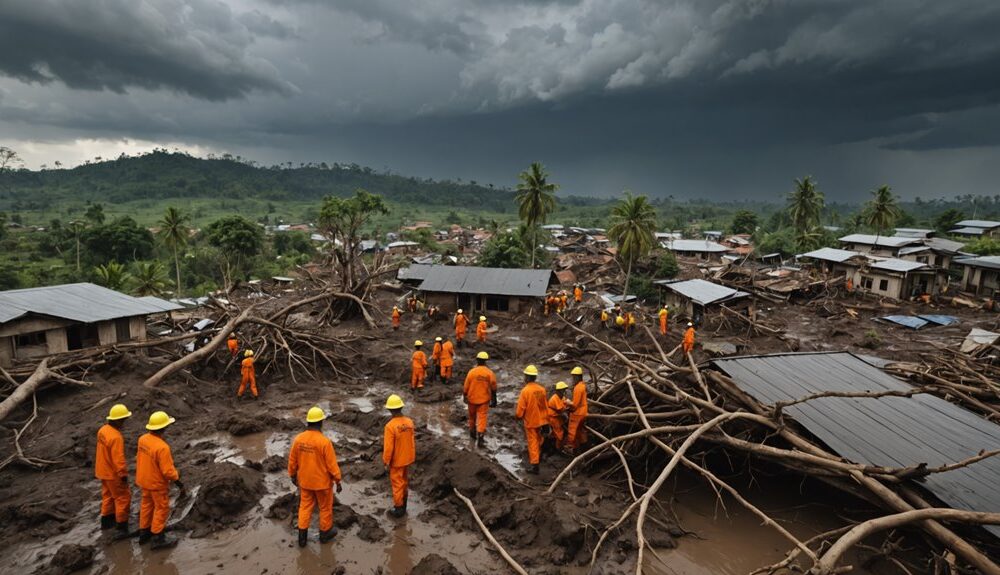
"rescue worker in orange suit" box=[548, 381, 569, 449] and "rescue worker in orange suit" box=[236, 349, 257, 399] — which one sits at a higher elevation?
"rescue worker in orange suit" box=[548, 381, 569, 449]

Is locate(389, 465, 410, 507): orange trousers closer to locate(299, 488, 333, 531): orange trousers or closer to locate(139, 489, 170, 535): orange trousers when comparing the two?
locate(299, 488, 333, 531): orange trousers

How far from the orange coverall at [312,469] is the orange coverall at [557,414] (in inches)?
142

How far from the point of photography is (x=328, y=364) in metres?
14.8

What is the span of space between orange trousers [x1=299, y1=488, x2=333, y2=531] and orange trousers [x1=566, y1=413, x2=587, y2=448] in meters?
3.98

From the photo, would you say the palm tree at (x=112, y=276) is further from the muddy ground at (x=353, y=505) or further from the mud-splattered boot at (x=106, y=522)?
the mud-splattered boot at (x=106, y=522)

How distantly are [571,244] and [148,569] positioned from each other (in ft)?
178

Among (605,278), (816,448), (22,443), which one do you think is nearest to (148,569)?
(22,443)

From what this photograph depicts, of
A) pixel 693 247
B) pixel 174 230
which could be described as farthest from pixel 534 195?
pixel 174 230

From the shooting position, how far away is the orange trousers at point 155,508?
587cm

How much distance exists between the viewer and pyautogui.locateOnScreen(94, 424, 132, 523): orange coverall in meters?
5.79

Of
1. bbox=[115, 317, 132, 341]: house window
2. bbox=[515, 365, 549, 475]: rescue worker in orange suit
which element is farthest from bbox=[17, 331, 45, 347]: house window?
bbox=[515, 365, 549, 475]: rescue worker in orange suit

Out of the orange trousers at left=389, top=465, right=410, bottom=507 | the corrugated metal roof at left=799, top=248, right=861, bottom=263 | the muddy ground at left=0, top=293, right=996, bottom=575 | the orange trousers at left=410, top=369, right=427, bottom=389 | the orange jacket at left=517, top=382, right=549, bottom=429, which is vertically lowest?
the orange trousers at left=410, top=369, right=427, bottom=389

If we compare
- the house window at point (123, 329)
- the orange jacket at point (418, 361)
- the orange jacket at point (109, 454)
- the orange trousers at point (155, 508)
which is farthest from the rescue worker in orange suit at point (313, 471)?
the house window at point (123, 329)

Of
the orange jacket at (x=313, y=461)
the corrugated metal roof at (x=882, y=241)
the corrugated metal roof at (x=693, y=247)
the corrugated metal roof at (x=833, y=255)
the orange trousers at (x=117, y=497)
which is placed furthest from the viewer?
the corrugated metal roof at (x=693, y=247)
